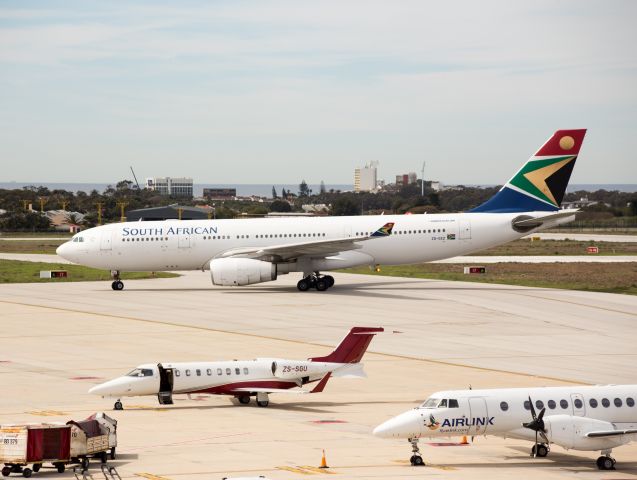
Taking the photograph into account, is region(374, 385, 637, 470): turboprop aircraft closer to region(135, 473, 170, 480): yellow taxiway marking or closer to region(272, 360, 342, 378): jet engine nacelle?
region(135, 473, 170, 480): yellow taxiway marking

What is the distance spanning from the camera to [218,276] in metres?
69.1

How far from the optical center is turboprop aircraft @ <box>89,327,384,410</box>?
34.9 metres

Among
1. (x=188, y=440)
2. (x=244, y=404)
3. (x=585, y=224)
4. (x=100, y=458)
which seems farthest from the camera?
(x=585, y=224)

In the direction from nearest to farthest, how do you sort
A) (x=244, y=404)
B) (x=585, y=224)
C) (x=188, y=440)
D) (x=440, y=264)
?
1. (x=188, y=440)
2. (x=244, y=404)
3. (x=440, y=264)
4. (x=585, y=224)

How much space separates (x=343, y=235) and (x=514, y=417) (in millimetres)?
43366

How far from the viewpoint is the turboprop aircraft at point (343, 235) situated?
2798 inches

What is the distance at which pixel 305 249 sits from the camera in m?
69.0

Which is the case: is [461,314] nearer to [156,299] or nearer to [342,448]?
[156,299]

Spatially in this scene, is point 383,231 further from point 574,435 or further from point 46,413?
point 574,435

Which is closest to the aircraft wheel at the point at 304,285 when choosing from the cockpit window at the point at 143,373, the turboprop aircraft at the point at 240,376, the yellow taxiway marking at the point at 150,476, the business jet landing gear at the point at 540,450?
the turboprop aircraft at the point at 240,376

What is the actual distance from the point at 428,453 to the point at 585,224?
153 meters

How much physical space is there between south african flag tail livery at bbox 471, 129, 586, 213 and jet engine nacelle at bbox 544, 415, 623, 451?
4535 cm

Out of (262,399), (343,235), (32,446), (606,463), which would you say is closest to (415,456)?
(606,463)

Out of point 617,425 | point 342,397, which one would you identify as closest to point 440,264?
point 342,397
